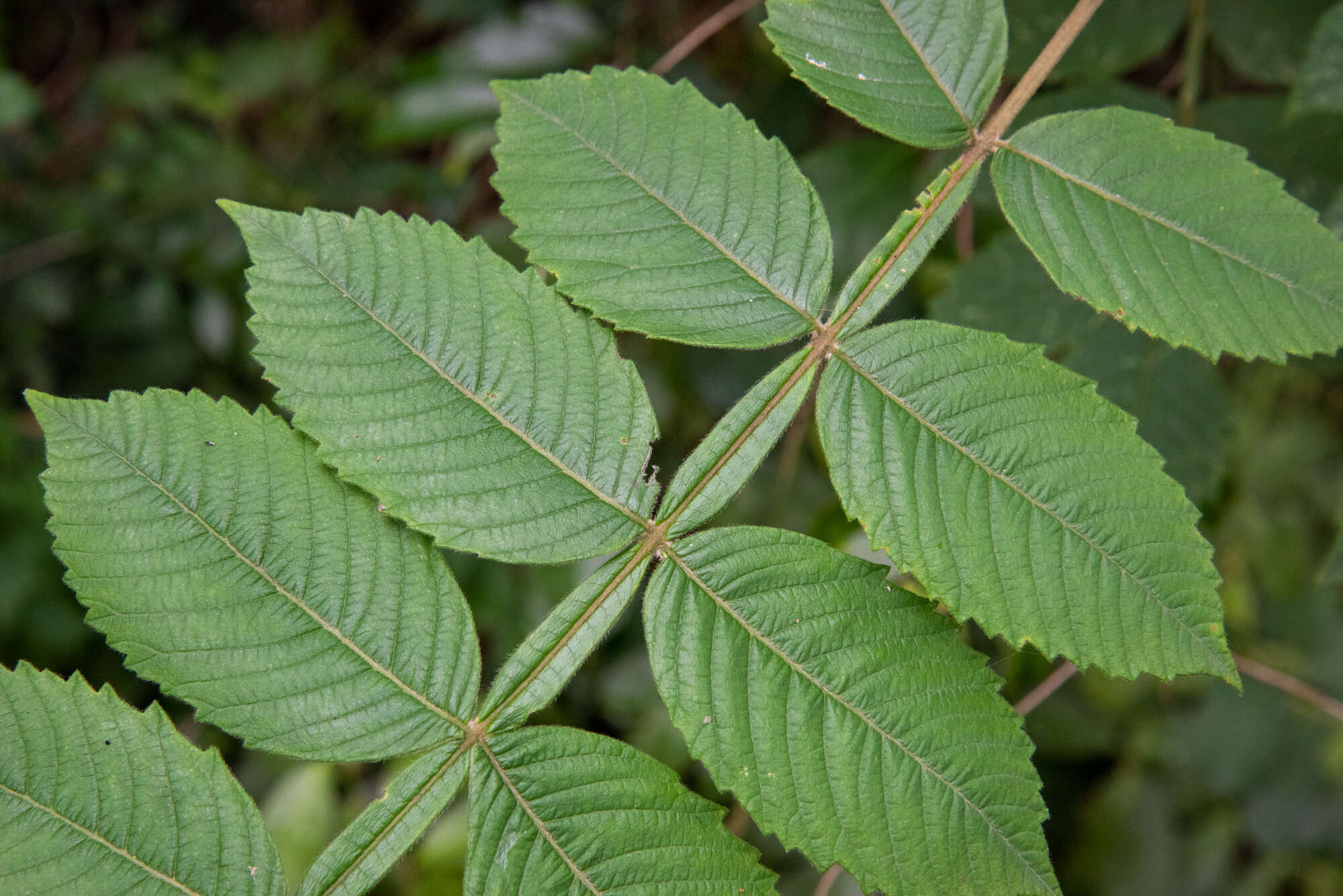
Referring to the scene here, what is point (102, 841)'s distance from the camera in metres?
1.14

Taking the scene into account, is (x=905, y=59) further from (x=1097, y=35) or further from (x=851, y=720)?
(x=851, y=720)

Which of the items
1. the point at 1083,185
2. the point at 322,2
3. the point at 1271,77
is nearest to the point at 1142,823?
the point at 1271,77

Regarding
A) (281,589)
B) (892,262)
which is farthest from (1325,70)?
(281,589)

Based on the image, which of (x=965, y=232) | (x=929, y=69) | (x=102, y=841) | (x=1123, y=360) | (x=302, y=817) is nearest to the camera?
(x=102, y=841)

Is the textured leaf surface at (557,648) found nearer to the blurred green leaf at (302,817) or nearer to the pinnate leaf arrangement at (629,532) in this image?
the pinnate leaf arrangement at (629,532)

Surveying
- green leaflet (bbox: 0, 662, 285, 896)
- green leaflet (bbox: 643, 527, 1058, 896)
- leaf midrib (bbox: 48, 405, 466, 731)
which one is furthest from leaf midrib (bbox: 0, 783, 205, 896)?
green leaflet (bbox: 643, 527, 1058, 896)

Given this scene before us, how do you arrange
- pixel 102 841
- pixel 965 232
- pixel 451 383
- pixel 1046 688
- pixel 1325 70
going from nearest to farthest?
pixel 102 841
pixel 451 383
pixel 1325 70
pixel 1046 688
pixel 965 232

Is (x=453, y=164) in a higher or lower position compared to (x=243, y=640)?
higher

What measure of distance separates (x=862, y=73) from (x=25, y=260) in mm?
3006

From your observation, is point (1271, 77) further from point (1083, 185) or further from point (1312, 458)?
point (1312, 458)

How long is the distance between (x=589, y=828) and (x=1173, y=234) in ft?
3.75

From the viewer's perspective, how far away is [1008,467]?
4.00ft

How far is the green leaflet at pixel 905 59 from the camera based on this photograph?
1379mm

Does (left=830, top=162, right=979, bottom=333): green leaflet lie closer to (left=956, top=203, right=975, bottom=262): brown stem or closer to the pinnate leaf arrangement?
the pinnate leaf arrangement
